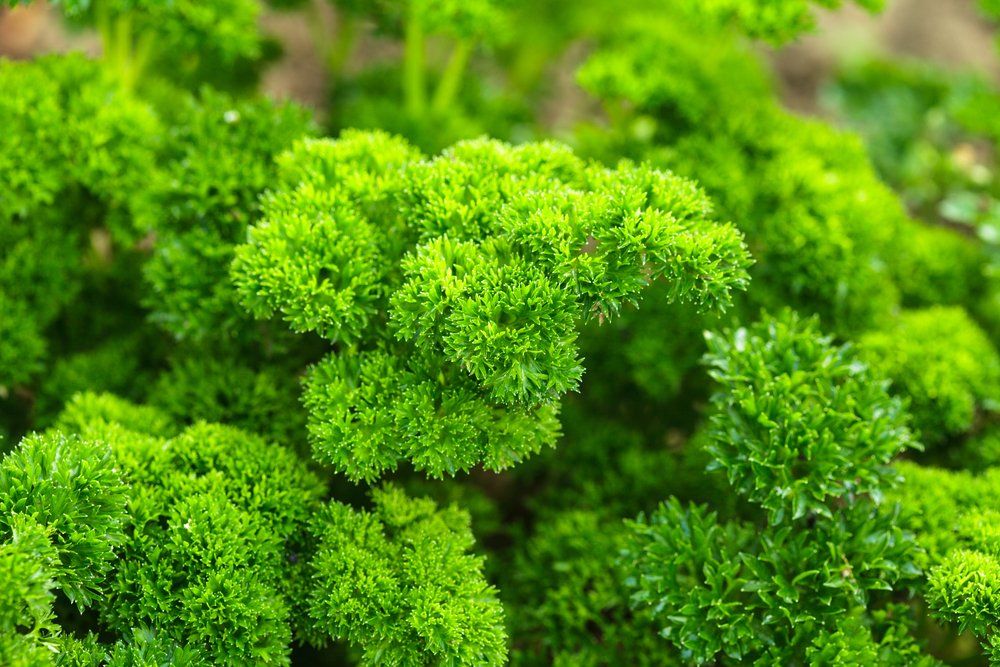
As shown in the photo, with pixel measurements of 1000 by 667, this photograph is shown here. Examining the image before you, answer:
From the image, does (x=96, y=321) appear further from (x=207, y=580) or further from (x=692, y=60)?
(x=692, y=60)

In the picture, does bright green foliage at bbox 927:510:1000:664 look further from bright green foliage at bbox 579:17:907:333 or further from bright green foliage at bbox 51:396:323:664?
bright green foliage at bbox 51:396:323:664

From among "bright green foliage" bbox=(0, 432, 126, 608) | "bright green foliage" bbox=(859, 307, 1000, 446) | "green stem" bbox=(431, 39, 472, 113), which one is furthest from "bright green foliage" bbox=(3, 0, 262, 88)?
"bright green foliage" bbox=(859, 307, 1000, 446)

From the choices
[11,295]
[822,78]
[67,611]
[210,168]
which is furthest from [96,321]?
[822,78]

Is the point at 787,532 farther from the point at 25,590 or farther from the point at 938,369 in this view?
the point at 25,590

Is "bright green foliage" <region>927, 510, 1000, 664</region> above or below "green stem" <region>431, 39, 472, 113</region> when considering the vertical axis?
below

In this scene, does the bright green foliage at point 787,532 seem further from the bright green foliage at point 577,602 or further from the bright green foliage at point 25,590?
the bright green foliage at point 25,590

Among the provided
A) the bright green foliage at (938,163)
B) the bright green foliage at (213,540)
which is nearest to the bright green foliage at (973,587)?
the bright green foliage at (938,163)

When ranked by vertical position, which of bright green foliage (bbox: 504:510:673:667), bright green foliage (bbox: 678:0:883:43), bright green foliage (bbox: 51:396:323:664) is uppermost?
bright green foliage (bbox: 678:0:883:43)
